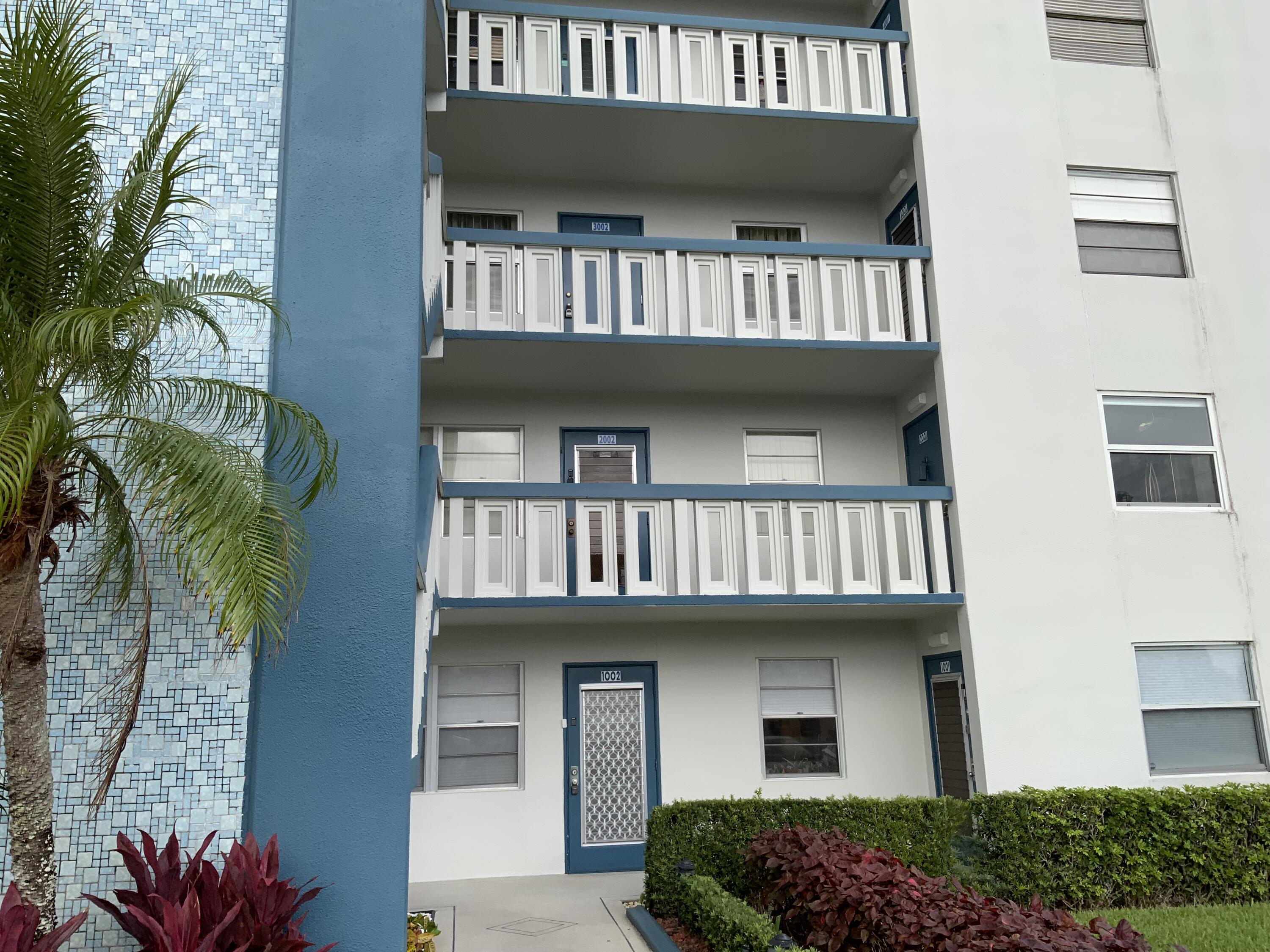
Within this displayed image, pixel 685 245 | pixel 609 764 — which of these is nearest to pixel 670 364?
pixel 685 245

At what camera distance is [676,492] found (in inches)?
429

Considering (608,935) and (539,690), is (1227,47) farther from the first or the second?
(608,935)

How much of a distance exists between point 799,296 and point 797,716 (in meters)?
5.18

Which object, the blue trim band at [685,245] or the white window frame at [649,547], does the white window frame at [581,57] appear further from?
the white window frame at [649,547]

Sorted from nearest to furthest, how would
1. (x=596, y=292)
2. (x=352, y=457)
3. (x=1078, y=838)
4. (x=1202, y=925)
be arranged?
(x=352, y=457) → (x=1202, y=925) → (x=1078, y=838) → (x=596, y=292)

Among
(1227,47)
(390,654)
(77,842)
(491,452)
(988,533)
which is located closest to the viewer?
(77,842)

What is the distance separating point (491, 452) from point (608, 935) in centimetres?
Answer: 596

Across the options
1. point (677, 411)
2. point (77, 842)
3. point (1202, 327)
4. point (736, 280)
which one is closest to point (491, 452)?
point (677, 411)

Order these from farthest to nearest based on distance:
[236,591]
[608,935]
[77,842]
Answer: [608,935] → [77,842] → [236,591]

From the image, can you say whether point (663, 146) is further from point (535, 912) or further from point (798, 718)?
point (535, 912)

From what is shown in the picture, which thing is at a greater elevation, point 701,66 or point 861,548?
point 701,66

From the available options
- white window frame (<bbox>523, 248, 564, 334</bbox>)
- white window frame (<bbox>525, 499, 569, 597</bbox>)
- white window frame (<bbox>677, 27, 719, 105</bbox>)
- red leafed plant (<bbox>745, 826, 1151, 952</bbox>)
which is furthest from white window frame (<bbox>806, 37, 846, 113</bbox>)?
red leafed plant (<bbox>745, 826, 1151, 952</bbox>)

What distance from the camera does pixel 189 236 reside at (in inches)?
264

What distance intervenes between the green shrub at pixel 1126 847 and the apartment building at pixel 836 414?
2.44 feet
